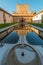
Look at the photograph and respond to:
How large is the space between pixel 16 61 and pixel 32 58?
2.37 ft

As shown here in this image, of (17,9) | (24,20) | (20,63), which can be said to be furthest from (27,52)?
(17,9)

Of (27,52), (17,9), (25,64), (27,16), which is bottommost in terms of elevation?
(25,64)

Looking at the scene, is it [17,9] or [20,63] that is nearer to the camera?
[20,63]

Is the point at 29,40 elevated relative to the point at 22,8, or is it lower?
lower

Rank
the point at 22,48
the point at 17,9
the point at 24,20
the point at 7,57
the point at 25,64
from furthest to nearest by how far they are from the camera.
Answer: the point at 17,9 < the point at 24,20 < the point at 22,48 < the point at 25,64 < the point at 7,57

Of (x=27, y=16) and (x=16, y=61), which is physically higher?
(x=27, y=16)

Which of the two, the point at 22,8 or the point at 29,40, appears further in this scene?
the point at 22,8

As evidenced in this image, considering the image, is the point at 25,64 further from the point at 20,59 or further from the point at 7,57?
the point at 7,57

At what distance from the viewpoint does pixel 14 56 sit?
206 inches

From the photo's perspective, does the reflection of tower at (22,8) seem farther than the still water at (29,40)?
Yes

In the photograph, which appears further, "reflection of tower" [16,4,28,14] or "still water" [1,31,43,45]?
"reflection of tower" [16,4,28,14]

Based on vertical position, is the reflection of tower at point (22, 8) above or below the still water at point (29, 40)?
above

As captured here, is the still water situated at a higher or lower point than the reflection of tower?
lower

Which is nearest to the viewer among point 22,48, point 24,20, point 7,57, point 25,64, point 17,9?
point 7,57
